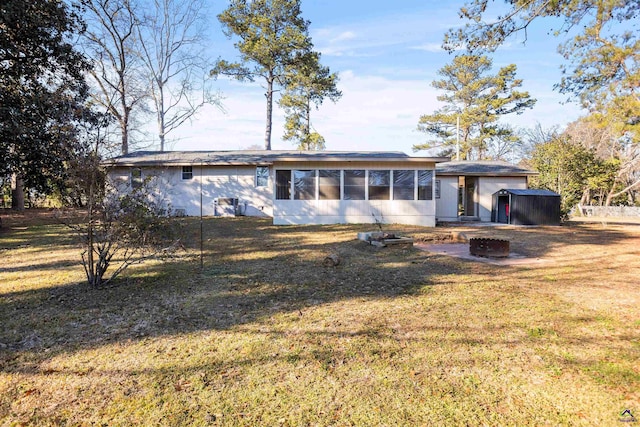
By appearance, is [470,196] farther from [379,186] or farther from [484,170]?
[379,186]

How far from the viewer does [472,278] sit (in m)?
6.05

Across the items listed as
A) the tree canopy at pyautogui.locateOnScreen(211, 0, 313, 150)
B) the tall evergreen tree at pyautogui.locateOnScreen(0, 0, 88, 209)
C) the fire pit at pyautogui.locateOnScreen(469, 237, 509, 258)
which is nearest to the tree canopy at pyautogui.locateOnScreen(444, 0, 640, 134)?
the fire pit at pyautogui.locateOnScreen(469, 237, 509, 258)

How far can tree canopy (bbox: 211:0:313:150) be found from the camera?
22.1 m

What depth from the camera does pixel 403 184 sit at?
47.0ft

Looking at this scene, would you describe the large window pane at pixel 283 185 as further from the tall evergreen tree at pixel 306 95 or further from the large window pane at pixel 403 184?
the tall evergreen tree at pixel 306 95

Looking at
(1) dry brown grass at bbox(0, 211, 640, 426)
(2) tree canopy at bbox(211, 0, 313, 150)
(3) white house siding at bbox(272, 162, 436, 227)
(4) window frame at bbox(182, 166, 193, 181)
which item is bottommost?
(1) dry brown grass at bbox(0, 211, 640, 426)

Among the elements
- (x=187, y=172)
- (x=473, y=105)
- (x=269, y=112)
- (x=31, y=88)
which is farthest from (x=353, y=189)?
(x=473, y=105)

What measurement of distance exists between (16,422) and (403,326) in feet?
10.9

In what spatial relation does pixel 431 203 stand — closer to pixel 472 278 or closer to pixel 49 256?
pixel 472 278

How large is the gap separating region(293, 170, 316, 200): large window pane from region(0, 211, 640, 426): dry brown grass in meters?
7.66

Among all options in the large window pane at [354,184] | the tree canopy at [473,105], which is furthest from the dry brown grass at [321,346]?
the tree canopy at [473,105]

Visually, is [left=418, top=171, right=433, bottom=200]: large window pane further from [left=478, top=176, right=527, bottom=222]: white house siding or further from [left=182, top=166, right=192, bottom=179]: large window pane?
[left=182, top=166, right=192, bottom=179]: large window pane

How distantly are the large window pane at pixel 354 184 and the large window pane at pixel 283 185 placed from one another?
228cm

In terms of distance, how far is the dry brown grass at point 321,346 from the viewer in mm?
2473
